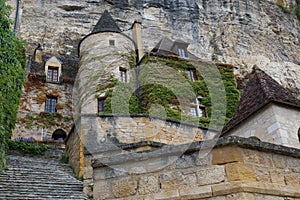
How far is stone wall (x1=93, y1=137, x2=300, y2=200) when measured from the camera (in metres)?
3.53

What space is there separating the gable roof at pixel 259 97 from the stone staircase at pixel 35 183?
4.36m

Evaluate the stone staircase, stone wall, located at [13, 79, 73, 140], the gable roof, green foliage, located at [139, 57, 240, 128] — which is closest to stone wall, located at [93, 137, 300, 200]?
the stone staircase

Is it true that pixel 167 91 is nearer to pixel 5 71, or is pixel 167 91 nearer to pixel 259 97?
pixel 259 97

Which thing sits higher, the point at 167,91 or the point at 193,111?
the point at 167,91

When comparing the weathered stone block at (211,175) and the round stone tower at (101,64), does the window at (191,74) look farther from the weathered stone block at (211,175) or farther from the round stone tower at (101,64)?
the weathered stone block at (211,175)

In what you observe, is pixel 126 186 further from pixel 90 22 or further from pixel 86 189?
pixel 90 22

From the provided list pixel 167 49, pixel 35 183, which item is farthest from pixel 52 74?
pixel 35 183

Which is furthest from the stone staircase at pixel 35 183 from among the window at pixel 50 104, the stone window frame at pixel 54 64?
the stone window frame at pixel 54 64

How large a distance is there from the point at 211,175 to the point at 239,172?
0.27 metres

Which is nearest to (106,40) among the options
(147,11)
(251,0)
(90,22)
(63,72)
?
(63,72)

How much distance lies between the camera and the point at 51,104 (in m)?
18.0

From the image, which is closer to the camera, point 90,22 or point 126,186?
point 126,186

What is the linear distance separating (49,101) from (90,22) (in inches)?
321

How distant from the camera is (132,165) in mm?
3877
